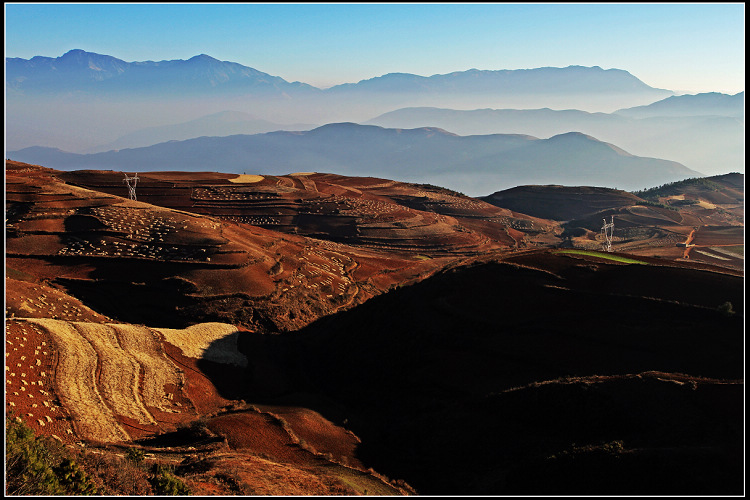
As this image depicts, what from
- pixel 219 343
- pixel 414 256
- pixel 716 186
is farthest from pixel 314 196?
pixel 716 186

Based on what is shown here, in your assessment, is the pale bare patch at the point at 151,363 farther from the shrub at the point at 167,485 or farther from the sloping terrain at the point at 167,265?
the shrub at the point at 167,485

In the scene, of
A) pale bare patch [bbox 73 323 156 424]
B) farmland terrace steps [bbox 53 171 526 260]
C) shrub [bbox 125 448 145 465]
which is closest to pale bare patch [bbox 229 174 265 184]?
farmland terrace steps [bbox 53 171 526 260]

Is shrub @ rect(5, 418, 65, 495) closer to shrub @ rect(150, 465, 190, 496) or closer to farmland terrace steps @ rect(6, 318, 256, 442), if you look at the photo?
shrub @ rect(150, 465, 190, 496)

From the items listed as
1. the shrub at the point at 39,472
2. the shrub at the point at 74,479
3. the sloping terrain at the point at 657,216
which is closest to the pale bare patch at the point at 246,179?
the sloping terrain at the point at 657,216

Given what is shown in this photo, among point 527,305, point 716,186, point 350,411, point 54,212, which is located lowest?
point 350,411

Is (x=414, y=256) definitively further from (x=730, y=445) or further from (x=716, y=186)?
(x=716, y=186)

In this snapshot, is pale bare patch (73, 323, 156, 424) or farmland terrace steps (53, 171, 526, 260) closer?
pale bare patch (73, 323, 156, 424)
